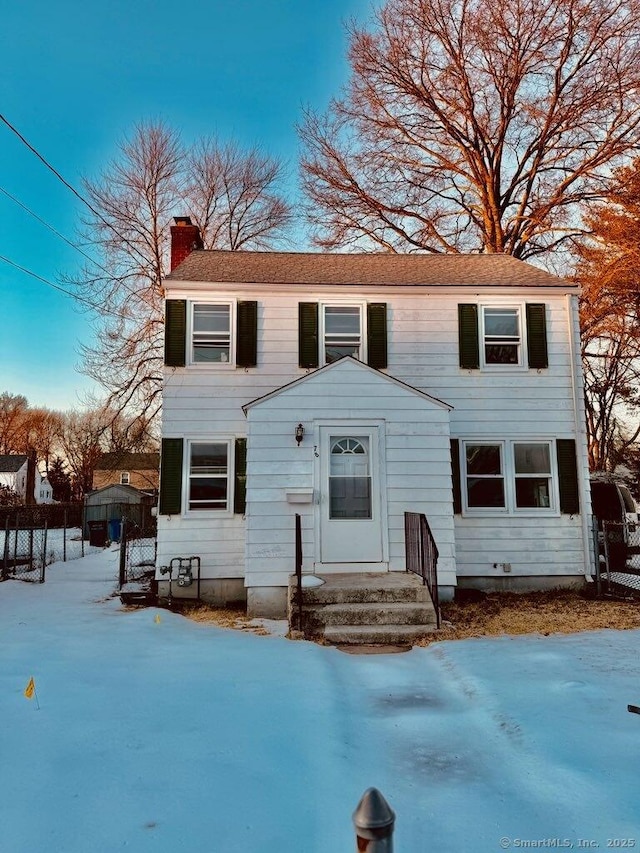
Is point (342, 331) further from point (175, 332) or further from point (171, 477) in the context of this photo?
point (171, 477)

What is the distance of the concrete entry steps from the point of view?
665 centimetres

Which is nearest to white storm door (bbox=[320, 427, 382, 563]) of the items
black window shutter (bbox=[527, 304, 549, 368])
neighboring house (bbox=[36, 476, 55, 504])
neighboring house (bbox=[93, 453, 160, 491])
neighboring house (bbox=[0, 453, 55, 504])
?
black window shutter (bbox=[527, 304, 549, 368])

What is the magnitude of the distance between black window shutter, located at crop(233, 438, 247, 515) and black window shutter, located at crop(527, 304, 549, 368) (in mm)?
5521

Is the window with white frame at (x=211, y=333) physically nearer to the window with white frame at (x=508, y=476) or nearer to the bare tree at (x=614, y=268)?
the window with white frame at (x=508, y=476)

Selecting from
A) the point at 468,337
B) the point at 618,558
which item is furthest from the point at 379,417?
the point at 618,558

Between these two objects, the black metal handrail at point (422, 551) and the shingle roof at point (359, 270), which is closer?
the black metal handrail at point (422, 551)

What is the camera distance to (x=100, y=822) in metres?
2.83

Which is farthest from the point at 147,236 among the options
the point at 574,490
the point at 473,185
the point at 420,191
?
the point at 574,490

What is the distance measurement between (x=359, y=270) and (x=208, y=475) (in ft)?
16.8

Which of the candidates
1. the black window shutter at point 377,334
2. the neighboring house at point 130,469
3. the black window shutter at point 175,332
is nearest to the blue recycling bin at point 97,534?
the black window shutter at point 175,332

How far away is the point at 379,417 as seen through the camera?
8.73 m

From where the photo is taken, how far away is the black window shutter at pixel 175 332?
986cm

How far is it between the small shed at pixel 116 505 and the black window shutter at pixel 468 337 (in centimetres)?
2164

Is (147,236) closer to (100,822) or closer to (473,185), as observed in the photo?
(473,185)
